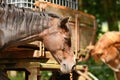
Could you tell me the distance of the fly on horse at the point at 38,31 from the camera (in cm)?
537

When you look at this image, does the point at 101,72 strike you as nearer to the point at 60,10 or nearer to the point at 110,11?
the point at 110,11

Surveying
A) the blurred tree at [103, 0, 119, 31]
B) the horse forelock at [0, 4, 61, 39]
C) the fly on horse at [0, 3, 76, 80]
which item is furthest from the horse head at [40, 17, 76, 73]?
the blurred tree at [103, 0, 119, 31]

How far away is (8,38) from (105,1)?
756cm

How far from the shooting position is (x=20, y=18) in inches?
217

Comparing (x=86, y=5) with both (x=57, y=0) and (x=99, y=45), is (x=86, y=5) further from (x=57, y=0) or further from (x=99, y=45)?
(x=57, y=0)

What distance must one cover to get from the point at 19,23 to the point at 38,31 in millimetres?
236

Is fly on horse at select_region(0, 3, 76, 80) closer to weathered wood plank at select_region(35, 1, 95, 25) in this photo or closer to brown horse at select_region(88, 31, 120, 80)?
weathered wood plank at select_region(35, 1, 95, 25)

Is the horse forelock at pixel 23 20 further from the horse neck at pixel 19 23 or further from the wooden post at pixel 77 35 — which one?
the wooden post at pixel 77 35

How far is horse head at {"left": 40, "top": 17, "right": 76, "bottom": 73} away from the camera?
535 cm

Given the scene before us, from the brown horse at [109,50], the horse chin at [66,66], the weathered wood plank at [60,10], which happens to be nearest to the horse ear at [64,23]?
the horse chin at [66,66]

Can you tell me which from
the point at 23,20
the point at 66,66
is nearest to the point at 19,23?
the point at 23,20

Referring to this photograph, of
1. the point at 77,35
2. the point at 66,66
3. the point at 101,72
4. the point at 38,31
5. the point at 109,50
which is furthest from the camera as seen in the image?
the point at 101,72

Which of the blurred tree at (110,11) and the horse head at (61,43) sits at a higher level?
the horse head at (61,43)

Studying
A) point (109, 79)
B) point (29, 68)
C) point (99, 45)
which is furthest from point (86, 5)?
point (29, 68)
